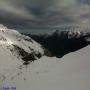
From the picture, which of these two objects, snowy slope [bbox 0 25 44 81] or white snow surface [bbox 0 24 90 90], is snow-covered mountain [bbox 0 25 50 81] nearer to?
snowy slope [bbox 0 25 44 81]

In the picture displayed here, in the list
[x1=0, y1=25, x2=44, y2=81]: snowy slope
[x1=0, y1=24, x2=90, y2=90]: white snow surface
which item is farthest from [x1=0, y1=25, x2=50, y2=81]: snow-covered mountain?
[x1=0, y1=24, x2=90, y2=90]: white snow surface

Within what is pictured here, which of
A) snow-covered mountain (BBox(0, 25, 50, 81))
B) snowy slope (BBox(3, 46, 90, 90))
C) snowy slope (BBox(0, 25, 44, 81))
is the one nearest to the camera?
snowy slope (BBox(3, 46, 90, 90))

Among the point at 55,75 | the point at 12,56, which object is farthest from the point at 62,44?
the point at 55,75

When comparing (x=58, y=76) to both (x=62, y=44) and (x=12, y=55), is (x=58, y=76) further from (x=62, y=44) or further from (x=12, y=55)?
(x=62, y=44)

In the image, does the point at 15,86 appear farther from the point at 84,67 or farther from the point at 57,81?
the point at 84,67

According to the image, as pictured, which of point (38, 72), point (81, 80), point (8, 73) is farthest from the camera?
point (8, 73)

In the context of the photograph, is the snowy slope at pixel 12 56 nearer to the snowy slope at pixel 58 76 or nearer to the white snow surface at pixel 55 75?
the white snow surface at pixel 55 75

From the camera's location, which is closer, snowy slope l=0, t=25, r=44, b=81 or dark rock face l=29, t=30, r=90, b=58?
snowy slope l=0, t=25, r=44, b=81

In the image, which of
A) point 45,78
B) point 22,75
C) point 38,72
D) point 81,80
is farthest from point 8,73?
point 81,80
